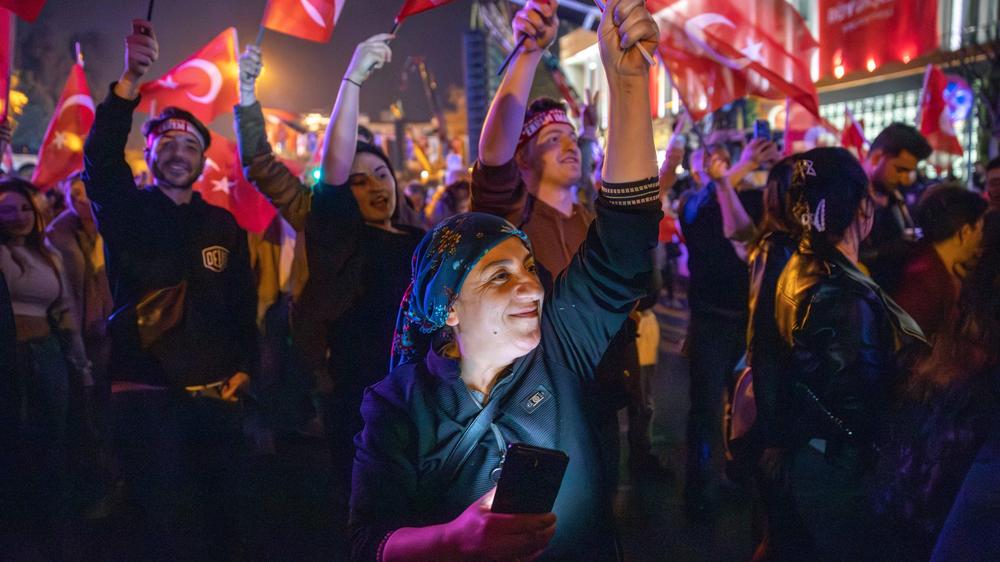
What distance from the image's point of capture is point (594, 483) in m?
1.67

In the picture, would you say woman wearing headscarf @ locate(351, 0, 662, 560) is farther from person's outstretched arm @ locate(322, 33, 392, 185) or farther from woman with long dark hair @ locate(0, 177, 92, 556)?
woman with long dark hair @ locate(0, 177, 92, 556)

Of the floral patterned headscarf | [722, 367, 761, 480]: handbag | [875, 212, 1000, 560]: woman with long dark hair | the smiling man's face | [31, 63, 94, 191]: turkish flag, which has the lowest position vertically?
[722, 367, 761, 480]: handbag

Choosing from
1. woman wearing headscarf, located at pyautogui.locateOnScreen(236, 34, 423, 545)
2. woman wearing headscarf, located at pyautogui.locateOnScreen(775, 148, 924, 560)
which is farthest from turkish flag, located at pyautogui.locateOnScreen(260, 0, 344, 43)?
woman wearing headscarf, located at pyautogui.locateOnScreen(775, 148, 924, 560)

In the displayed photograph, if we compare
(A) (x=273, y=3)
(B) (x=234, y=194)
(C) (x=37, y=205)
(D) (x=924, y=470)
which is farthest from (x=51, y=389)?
(D) (x=924, y=470)

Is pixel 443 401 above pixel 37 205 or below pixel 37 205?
below

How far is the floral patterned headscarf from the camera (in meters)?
1.66

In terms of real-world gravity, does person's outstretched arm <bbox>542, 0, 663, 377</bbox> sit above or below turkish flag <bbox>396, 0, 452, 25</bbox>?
below

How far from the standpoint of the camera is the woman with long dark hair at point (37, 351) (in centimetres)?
444

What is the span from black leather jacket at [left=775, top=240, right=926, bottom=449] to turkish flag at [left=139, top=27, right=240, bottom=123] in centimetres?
494

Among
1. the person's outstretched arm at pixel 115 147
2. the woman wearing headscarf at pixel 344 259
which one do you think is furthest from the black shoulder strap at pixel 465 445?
the person's outstretched arm at pixel 115 147

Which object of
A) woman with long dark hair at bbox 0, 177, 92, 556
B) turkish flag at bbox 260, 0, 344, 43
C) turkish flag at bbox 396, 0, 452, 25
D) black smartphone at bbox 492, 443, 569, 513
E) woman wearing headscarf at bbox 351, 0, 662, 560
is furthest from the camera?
woman with long dark hair at bbox 0, 177, 92, 556

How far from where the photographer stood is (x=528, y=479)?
135 cm

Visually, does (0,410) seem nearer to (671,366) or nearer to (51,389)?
(51,389)

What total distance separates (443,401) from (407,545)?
0.33m
